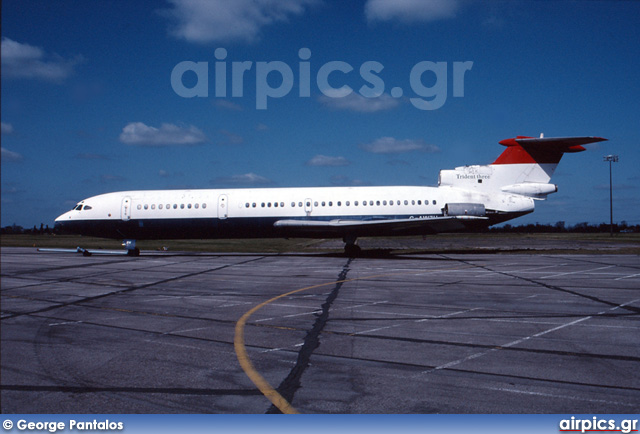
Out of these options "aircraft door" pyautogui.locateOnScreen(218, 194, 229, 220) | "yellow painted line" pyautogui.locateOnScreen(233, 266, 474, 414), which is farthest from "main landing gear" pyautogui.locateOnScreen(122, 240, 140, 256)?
"yellow painted line" pyautogui.locateOnScreen(233, 266, 474, 414)

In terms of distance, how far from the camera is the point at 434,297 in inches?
460

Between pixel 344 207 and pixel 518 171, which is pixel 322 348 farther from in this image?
pixel 518 171

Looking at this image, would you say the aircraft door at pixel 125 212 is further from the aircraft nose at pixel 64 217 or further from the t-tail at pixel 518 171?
the t-tail at pixel 518 171

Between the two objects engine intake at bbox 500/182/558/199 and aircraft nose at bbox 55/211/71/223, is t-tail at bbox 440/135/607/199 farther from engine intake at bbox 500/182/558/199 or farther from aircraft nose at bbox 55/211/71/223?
aircraft nose at bbox 55/211/71/223

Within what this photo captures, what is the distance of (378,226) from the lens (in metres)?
24.8

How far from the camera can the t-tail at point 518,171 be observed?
85.7 ft

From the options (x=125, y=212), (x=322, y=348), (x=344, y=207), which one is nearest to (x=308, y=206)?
(x=344, y=207)

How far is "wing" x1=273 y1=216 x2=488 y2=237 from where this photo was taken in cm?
2467

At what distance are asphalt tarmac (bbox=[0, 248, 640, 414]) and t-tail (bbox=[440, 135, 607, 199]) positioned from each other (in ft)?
44.1

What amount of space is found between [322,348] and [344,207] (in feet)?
62.3

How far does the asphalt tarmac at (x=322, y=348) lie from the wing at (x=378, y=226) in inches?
424

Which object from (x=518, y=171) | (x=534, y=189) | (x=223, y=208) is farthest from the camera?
(x=518, y=171)

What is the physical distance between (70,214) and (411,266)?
20.4 meters

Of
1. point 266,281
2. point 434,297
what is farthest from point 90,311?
point 434,297
